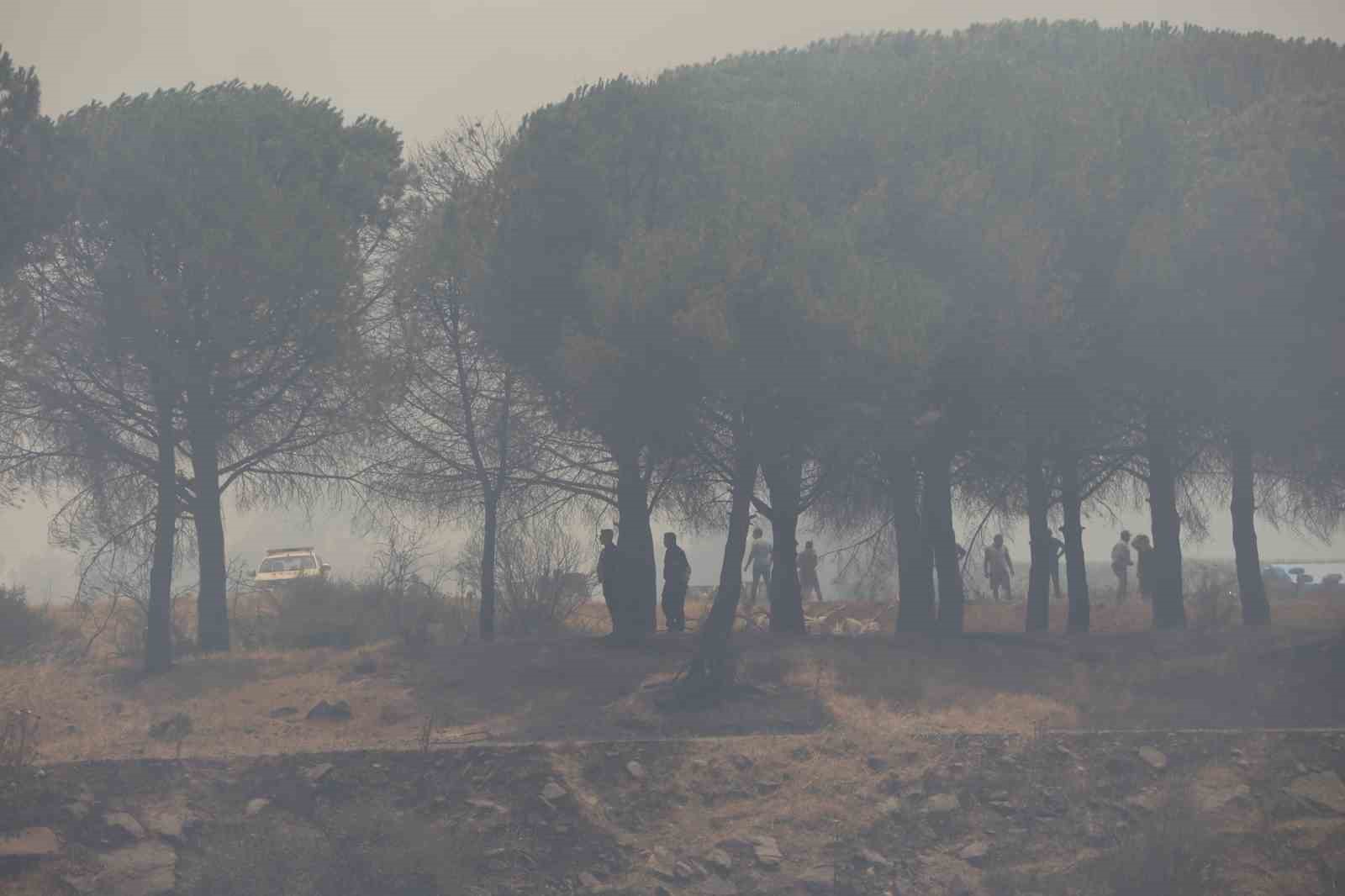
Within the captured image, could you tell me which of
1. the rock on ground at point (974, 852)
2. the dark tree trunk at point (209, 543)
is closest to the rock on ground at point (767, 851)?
the rock on ground at point (974, 852)

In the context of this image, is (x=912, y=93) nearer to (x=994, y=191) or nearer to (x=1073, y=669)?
(x=994, y=191)

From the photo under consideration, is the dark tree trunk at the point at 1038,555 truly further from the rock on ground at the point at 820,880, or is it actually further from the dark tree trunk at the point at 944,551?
the rock on ground at the point at 820,880

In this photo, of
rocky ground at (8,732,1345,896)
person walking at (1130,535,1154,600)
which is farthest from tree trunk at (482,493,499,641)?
person walking at (1130,535,1154,600)

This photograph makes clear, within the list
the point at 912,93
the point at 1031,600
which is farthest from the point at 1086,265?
the point at 1031,600

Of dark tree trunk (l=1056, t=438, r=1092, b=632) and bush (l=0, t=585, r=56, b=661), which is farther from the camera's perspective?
dark tree trunk (l=1056, t=438, r=1092, b=632)

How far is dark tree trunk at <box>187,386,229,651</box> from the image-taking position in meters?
26.5

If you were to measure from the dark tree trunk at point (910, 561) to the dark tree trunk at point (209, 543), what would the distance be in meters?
11.9

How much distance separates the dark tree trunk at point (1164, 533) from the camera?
2673 cm

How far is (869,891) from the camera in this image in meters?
15.2

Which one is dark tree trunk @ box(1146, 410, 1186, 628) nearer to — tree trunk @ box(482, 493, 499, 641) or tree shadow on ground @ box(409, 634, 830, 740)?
tree shadow on ground @ box(409, 634, 830, 740)

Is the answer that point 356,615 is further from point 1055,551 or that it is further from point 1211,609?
point 1211,609

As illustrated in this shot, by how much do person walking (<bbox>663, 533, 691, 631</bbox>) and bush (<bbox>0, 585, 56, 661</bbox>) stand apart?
1085cm

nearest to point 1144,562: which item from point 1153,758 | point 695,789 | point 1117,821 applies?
point 1153,758

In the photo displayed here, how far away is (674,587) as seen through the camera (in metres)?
26.1
